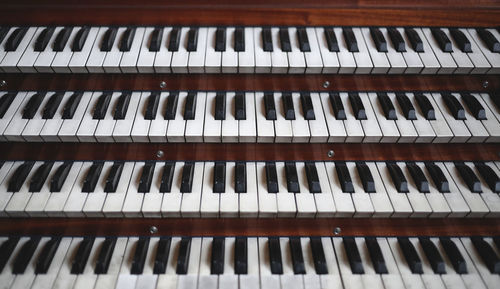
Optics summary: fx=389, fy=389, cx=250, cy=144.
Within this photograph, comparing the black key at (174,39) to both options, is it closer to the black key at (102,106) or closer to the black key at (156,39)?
the black key at (156,39)

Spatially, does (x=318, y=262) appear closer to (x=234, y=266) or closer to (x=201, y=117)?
(x=234, y=266)

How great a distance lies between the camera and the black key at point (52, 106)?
211 centimetres

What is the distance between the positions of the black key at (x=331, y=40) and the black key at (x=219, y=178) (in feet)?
2.94

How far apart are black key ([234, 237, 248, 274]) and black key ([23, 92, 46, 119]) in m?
1.32

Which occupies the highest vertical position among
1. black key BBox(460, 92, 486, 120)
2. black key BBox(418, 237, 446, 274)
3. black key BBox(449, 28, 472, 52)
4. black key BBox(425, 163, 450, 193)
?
black key BBox(449, 28, 472, 52)

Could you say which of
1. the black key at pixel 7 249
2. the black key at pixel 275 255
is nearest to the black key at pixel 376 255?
the black key at pixel 275 255

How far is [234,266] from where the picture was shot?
2074 mm

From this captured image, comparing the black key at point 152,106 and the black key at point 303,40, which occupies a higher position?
the black key at point 303,40

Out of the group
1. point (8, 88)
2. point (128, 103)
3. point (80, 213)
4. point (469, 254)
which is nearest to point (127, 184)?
point (80, 213)

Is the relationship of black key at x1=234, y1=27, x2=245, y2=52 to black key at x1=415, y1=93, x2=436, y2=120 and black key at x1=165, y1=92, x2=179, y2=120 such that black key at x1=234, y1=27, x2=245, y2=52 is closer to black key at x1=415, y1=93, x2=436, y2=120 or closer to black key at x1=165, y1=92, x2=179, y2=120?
black key at x1=165, y1=92, x2=179, y2=120

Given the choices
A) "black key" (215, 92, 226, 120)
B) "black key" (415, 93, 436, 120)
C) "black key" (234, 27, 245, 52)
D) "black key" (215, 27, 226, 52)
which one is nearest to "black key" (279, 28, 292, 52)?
"black key" (234, 27, 245, 52)

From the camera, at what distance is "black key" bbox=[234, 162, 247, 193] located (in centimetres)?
208

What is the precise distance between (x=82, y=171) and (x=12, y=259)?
1.93 ft

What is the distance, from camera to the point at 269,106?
2.15 meters
